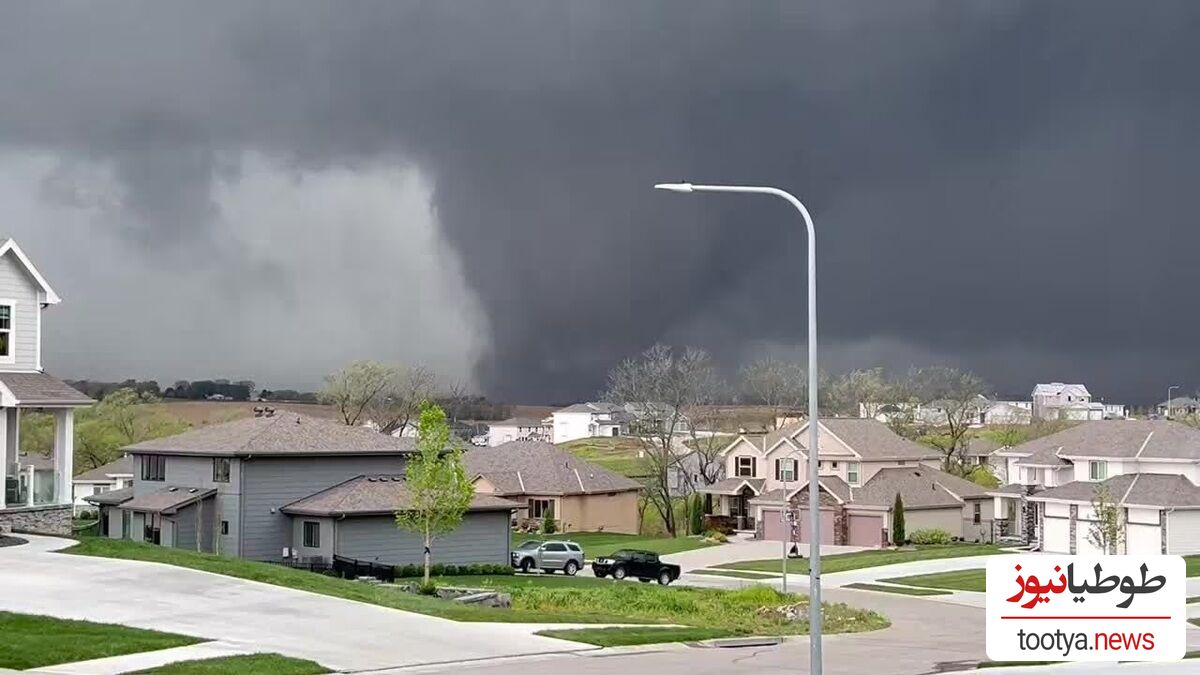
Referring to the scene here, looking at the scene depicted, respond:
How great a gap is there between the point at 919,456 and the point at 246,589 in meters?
62.3

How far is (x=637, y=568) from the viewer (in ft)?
202

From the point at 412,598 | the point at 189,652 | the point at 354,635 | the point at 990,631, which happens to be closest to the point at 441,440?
the point at 412,598

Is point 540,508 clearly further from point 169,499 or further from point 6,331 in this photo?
point 6,331

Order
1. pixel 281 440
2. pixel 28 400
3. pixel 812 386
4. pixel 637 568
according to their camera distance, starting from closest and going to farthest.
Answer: pixel 812 386 < pixel 28 400 < pixel 281 440 < pixel 637 568

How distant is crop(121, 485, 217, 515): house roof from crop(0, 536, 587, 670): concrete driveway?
639 inches

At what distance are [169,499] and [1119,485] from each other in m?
47.3

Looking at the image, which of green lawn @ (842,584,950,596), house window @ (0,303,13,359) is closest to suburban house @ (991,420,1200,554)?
green lawn @ (842,584,950,596)

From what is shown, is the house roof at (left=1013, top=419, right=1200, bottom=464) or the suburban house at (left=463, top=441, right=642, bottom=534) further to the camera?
the suburban house at (left=463, top=441, right=642, bottom=534)

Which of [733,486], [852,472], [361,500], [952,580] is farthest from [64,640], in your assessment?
[733,486]

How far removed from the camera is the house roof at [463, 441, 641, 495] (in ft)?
295

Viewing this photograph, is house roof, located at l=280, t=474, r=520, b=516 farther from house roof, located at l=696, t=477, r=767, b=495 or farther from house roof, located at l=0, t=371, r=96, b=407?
house roof, located at l=696, t=477, r=767, b=495

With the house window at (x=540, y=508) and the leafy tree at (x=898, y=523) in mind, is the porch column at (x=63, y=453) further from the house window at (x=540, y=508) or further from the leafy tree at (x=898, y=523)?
the leafy tree at (x=898, y=523)

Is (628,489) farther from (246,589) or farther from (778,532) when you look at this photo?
(246,589)

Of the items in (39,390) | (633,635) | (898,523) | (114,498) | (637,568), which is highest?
(39,390)
